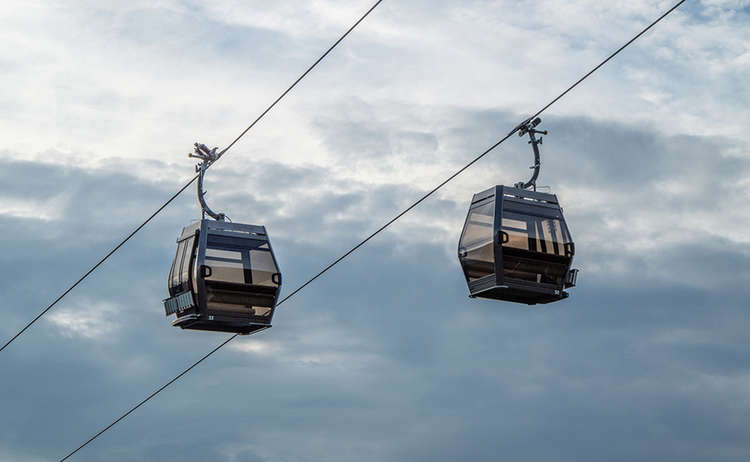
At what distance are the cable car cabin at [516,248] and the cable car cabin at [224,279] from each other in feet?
14.1

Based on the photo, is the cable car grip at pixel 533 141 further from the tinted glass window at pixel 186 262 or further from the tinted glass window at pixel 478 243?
the tinted glass window at pixel 186 262

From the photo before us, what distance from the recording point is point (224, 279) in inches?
917

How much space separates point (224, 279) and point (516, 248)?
5704 mm

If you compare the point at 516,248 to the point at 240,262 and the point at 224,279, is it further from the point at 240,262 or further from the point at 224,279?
the point at 224,279

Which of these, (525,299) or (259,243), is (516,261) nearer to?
(525,299)

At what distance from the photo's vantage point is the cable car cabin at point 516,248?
20594mm

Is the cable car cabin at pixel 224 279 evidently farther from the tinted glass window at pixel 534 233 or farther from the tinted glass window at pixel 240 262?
the tinted glass window at pixel 534 233

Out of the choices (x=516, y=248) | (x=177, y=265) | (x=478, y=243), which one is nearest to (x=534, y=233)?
(x=516, y=248)

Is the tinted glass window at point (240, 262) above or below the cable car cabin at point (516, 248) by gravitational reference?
above

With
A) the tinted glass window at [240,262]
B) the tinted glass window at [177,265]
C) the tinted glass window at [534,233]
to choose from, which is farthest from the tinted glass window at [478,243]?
the tinted glass window at [177,265]

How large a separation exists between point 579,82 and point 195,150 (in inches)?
367

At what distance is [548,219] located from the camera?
21312 millimetres

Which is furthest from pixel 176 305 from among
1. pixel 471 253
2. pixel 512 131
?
pixel 512 131

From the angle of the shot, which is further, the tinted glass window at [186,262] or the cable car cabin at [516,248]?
the tinted glass window at [186,262]
